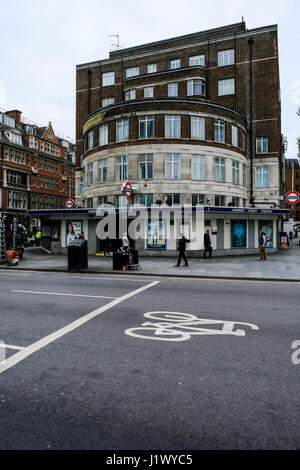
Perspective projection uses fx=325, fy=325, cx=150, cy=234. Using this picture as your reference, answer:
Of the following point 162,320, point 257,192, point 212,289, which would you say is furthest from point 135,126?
point 162,320

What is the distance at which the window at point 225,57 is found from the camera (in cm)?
3338

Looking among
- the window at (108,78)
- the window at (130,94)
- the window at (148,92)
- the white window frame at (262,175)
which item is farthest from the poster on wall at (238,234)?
the window at (108,78)

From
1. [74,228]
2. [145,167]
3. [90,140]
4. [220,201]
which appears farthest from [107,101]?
[220,201]

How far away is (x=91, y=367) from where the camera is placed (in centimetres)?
431

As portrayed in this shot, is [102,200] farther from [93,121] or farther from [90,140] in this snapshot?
[93,121]

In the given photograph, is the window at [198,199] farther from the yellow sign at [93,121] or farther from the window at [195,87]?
the window at [195,87]

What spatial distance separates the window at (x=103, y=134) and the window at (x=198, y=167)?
25.6 feet

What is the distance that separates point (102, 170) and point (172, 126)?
7.01 metres

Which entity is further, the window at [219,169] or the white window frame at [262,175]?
the white window frame at [262,175]

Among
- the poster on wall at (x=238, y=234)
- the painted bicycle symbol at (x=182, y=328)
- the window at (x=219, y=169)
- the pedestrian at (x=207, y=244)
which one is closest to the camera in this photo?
the painted bicycle symbol at (x=182, y=328)

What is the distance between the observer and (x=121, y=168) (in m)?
26.9

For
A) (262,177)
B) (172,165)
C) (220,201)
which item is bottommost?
(220,201)

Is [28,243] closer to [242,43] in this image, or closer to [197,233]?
[197,233]

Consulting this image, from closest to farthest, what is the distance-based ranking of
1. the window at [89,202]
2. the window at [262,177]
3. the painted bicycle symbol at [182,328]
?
the painted bicycle symbol at [182,328]
the window at [89,202]
the window at [262,177]
